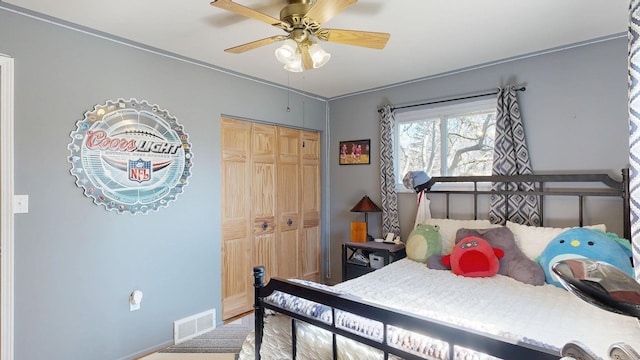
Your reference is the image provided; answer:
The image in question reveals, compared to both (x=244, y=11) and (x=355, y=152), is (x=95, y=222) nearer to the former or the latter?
(x=244, y=11)

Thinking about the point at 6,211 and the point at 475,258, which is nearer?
the point at 6,211

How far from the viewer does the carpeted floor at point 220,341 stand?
100 inches

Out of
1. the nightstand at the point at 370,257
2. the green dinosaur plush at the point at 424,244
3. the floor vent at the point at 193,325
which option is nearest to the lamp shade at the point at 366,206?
the nightstand at the point at 370,257

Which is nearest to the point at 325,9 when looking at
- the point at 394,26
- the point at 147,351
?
the point at 394,26

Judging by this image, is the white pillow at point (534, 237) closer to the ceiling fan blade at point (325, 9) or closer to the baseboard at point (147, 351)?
the ceiling fan blade at point (325, 9)

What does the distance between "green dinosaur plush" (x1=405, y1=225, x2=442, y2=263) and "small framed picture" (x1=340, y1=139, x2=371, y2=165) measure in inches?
47.0

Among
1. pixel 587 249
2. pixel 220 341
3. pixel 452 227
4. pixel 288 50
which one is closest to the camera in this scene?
pixel 288 50

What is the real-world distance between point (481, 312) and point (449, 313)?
185 mm

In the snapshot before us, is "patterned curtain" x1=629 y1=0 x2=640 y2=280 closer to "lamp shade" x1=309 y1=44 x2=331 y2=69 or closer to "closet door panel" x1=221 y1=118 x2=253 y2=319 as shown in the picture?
"lamp shade" x1=309 y1=44 x2=331 y2=69

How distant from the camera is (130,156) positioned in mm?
2416

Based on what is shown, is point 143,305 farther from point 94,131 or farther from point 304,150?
point 304,150

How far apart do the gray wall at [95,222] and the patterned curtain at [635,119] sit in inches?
107

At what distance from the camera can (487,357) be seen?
1035mm

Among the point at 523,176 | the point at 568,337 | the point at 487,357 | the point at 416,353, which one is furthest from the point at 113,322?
the point at 523,176
